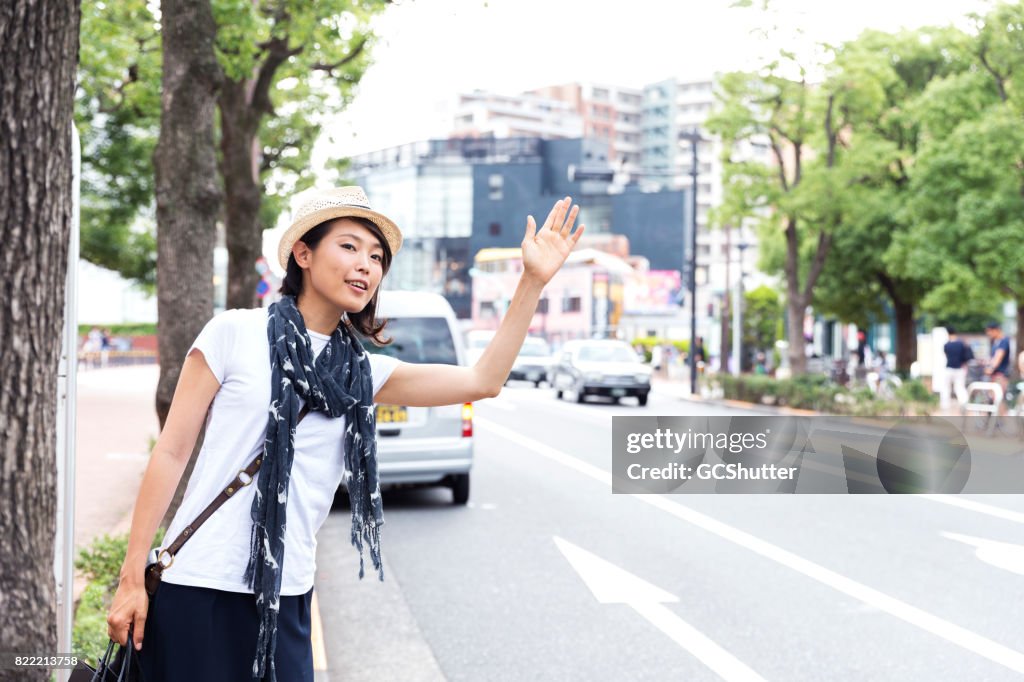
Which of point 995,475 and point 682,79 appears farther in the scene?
point 682,79

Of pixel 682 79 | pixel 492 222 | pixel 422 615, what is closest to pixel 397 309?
pixel 422 615

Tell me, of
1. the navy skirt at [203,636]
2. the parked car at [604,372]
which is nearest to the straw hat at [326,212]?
the navy skirt at [203,636]

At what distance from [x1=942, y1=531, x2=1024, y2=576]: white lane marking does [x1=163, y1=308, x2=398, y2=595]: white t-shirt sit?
6818mm

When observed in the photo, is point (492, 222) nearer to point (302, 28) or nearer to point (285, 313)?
point (302, 28)

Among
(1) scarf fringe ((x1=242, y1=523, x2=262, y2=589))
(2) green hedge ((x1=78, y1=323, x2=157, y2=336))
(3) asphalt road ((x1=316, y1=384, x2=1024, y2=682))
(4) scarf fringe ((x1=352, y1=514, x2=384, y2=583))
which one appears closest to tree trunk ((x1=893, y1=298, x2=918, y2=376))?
(3) asphalt road ((x1=316, y1=384, x2=1024, y2=682))

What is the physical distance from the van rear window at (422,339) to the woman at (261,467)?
9.11 m

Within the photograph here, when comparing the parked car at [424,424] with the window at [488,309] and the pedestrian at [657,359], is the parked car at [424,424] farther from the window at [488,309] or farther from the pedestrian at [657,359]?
the window at [488,309]

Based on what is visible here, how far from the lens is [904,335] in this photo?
40531 millimetres

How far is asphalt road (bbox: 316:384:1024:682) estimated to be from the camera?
245 inches

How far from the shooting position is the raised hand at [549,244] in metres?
3.04

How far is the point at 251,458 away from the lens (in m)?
2.86

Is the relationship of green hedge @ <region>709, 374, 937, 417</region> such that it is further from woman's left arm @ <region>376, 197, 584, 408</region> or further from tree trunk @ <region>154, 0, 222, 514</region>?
woman's left arm @ <region>376, 197, 584, 408</region>

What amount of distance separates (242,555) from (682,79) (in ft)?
492

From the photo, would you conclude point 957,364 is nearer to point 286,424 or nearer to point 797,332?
point 797,332
